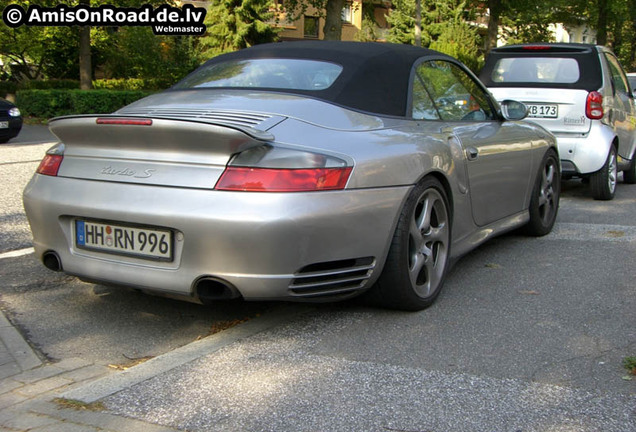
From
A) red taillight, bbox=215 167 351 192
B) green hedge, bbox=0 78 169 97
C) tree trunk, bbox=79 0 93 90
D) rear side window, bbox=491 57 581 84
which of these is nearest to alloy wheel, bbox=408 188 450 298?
red taillight, bbox=215 167 351 192

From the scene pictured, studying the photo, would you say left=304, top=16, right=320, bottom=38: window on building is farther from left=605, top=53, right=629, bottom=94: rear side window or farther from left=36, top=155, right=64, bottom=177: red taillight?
left=36, top=155, right=64, bottom=177: red taillight

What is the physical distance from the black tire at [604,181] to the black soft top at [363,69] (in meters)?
4.16

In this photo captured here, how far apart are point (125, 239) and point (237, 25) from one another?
30726 mm

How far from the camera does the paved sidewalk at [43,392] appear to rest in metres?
2.68

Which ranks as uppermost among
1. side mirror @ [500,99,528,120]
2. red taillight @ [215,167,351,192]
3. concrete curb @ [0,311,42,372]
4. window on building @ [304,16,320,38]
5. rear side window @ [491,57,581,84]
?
window on building @ [304,16,320,38]

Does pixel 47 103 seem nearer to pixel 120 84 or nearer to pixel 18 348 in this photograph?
pixel 120 84

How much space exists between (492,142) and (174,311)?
2.38 meters

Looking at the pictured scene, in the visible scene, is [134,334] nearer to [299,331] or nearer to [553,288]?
[299,331]

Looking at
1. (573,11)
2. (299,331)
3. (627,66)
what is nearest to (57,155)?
(299,331)

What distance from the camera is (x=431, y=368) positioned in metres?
3.24

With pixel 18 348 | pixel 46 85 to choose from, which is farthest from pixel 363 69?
pixel 46 85

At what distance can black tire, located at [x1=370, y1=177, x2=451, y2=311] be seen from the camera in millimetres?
3861

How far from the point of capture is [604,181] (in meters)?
8.23

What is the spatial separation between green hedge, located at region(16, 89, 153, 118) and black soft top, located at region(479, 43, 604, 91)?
632 inches
